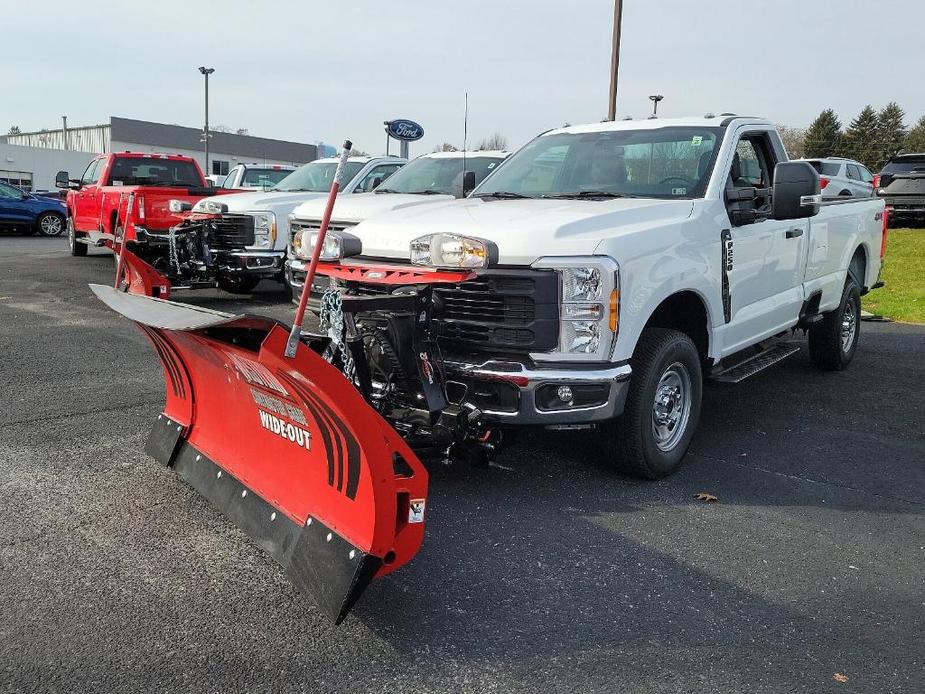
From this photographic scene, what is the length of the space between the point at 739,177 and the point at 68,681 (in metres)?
4.80

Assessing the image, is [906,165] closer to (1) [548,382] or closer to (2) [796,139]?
(1) [548,382]

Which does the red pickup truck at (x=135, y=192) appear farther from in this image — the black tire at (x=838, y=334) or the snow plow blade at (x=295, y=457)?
the black tire at (x=838, y=334)

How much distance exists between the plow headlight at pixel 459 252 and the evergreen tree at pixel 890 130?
67.2 meters

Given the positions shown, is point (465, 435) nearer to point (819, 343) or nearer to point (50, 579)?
point (50, 579)

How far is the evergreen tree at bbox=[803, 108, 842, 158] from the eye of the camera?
213 ft

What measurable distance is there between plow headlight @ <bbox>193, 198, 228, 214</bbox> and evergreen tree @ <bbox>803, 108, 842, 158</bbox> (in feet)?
202

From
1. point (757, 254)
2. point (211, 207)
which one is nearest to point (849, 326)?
point (757, 254)

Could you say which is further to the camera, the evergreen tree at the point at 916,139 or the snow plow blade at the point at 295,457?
the evergreen tree at the point at 916,139

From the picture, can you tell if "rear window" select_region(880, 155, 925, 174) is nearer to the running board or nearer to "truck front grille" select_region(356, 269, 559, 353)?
the running board

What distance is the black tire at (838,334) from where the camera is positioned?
775cm

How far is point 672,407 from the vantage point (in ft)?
16.3

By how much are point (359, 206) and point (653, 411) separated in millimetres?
4388

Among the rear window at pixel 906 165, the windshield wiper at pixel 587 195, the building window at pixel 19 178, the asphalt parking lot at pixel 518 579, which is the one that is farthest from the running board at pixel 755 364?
the building window at pixel 19 178

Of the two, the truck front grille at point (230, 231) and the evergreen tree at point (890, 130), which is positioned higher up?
the evergreen tree at point (890, 130)
